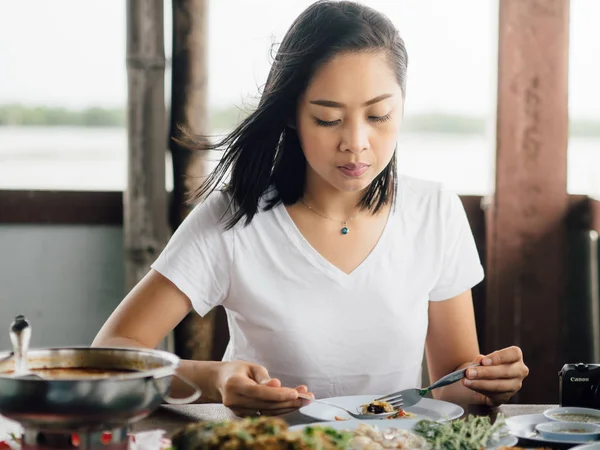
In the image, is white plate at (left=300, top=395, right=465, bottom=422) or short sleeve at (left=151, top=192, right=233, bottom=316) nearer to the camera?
white plate at (left=300, top=395, right=465, bottom=422)

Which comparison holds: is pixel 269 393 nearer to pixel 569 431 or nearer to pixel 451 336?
pixel 569 431

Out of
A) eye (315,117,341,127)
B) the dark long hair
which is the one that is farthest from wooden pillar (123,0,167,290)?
eye (315,117,341,127)

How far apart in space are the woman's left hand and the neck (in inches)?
21.0

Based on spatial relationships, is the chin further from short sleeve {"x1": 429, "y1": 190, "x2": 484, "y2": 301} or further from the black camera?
A: the black camera

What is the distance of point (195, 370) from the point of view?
1744mm

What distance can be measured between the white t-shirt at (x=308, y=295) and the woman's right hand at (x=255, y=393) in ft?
1.17

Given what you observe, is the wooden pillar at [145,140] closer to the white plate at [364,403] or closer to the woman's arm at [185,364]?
the woman's arm at [185,364]

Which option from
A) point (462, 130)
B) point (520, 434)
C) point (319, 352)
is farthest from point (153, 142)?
point (520, 434)

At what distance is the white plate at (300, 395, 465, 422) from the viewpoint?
1.51 m

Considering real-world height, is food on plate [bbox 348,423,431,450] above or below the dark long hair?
below

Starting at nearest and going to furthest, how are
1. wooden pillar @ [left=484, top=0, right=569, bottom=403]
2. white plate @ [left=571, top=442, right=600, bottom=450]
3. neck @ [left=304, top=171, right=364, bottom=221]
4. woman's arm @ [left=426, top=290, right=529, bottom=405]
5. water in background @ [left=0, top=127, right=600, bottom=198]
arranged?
white plate @ [left=571, top=442, right=600, bottom=450], woman's arm @ [left=426, top=290, right=529, bottom=405], neck @ [left=304, top=171, right=364, bottom=221], wooden pillar @ [left=484, top=0, right=569, bottom=403], water in background @ [left=0, top=127, right=600, bottom=198]

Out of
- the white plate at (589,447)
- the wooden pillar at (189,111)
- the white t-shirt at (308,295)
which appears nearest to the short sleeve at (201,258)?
the white t-shirt at (308,295)

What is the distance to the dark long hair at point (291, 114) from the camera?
1.82 m

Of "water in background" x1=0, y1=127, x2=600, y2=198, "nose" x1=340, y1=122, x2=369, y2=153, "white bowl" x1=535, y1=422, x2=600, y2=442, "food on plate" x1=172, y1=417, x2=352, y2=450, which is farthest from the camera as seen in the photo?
"water in background" x1=0, y1=127, x2=600, y2=198
